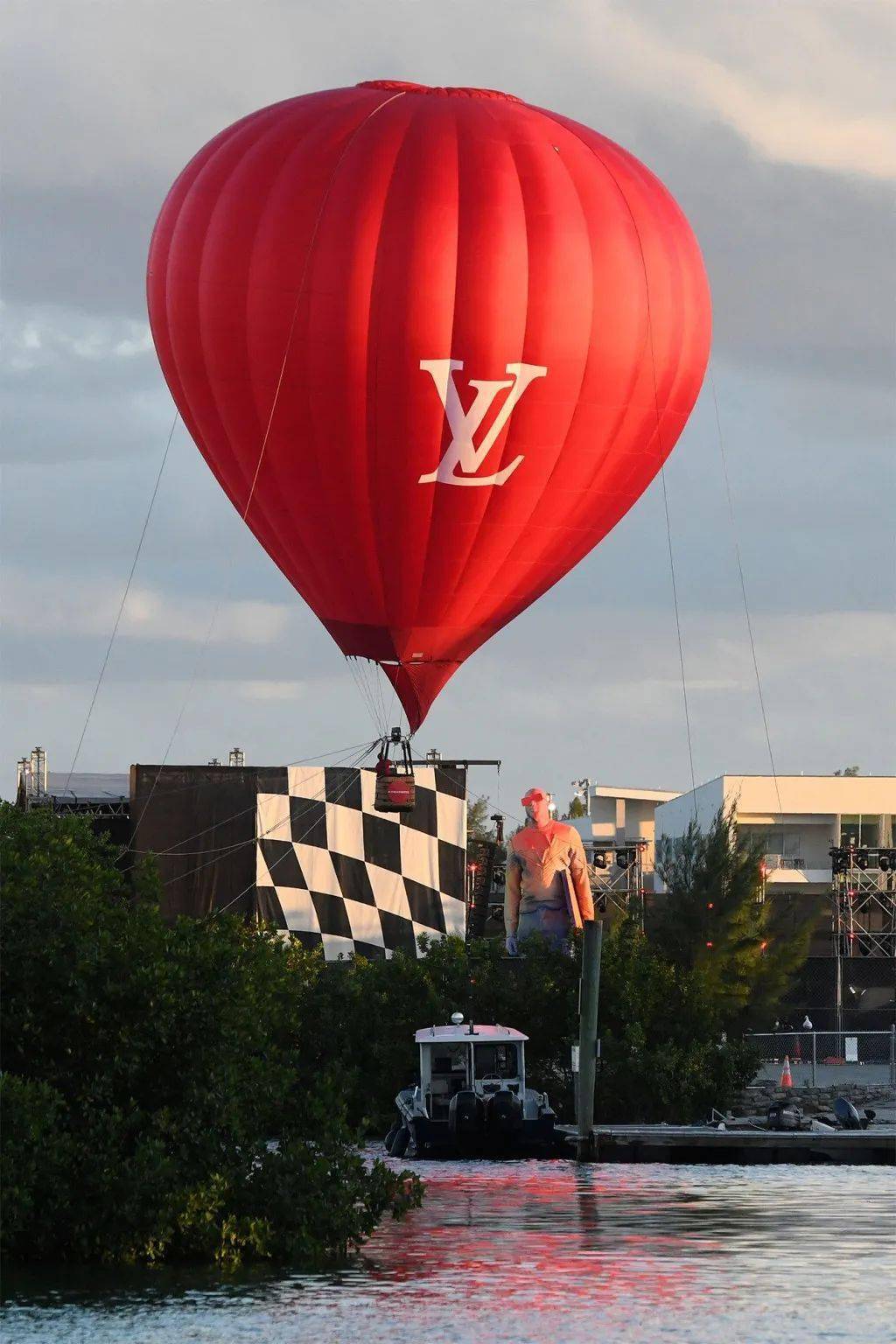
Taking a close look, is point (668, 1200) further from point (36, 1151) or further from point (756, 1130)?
point (36, 1151)

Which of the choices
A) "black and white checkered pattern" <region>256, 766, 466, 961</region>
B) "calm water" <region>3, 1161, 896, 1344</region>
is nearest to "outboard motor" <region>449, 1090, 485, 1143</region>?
"calm water" <region>3, 1161, 896, 1344</region>

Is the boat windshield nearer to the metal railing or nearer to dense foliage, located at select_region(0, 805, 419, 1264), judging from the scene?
the metal railing

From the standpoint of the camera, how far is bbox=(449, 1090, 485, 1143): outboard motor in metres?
38.2

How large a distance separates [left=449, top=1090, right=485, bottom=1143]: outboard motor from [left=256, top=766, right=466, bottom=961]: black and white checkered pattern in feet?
45.0

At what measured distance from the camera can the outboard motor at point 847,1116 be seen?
1503 inches

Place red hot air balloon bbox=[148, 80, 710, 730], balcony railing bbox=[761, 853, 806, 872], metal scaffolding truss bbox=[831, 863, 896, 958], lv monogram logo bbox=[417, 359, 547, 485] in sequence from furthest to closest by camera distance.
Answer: balcony railing bbox=[761, 853, 806, 872] → metal scaffolding truss bbox=[831, 863, 896, 958] → lv monogram logo bbox=[417, 359, 547, 485] → red hot air balloon bbox=[148, 80, 710, 730]

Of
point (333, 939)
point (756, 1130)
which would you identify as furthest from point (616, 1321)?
point (333, 939)

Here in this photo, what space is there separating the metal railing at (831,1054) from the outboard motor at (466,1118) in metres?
11.2

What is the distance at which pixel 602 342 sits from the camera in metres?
39.8

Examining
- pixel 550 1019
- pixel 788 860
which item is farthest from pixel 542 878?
pixel 788 860

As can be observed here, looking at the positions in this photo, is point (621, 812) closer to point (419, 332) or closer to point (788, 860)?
point (788, 860)

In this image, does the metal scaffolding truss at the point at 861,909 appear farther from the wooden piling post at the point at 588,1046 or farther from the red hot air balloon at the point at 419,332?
the wooden piling post at the point at 588,1046

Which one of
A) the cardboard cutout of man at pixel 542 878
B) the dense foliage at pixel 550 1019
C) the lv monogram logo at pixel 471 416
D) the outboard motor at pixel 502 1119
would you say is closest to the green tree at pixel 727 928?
the dense foliage at pixel 550 1019

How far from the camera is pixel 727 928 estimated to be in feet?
190
